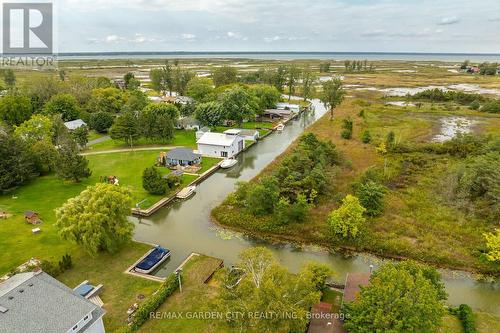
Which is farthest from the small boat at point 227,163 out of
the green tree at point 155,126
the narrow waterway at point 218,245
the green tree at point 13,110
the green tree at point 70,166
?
the green tree at point 13,110

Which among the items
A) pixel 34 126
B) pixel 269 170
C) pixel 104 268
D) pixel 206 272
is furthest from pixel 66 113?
pixel 206 272

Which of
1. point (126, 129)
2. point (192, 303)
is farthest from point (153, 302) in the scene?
point (126, 129)

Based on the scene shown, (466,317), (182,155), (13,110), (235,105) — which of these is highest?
(235,105)

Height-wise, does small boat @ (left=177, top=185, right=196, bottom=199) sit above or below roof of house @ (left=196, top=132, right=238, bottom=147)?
below

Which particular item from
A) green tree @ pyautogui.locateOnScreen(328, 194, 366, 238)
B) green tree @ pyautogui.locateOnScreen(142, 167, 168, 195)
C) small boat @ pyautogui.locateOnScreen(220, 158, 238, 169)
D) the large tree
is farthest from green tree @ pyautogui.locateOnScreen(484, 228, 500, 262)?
small boat @ pyautogui.locateOnScreen(220, 158, 238, 169)

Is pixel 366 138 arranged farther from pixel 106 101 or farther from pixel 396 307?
pixel 106 101

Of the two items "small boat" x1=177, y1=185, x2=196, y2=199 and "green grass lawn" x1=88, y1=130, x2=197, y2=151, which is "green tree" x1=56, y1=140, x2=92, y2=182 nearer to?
"small boat" x1=177, y1=185, x2=196, y2=199
